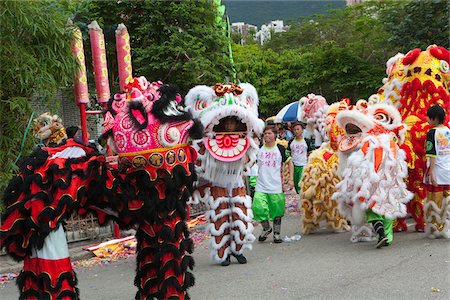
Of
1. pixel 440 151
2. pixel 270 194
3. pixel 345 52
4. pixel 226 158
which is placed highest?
pixel 345 52

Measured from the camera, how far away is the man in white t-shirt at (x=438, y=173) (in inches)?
265

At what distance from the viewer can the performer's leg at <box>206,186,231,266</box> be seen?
20.7 feet

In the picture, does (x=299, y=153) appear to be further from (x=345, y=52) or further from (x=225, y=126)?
(x=345, y=52)

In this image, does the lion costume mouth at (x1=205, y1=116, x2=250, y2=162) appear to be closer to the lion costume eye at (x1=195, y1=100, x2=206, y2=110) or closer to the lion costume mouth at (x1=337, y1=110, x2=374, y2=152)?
the lion costume eye at (x1=195, y1=100, x2=206, y2=110)

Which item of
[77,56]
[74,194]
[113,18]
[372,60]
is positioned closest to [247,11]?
[372,60]

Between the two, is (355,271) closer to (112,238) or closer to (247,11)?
(112,238)

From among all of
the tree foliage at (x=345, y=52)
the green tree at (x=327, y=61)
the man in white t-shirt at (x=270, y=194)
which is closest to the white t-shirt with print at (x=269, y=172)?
the man in white t-shirt at (x=270, y=194)

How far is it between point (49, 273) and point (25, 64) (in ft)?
11.7

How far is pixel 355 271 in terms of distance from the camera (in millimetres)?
5770

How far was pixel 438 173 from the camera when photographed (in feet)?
22.2

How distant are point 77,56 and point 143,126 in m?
3.66

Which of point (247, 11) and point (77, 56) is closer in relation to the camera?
point (77, 56)

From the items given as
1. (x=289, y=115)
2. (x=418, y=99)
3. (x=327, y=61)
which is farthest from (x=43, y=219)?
(x=327, y=61)

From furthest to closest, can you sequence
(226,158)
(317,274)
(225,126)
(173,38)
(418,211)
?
(173,38) → (418,211) → (225,126) → (226,158) → (317,274)
